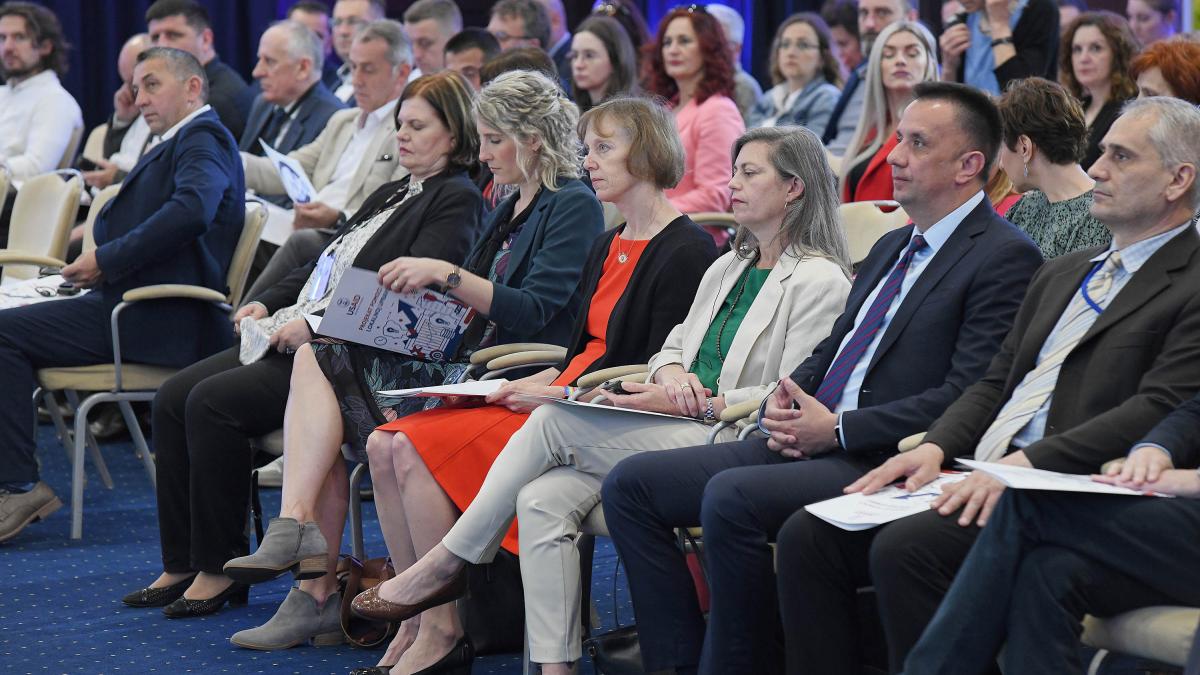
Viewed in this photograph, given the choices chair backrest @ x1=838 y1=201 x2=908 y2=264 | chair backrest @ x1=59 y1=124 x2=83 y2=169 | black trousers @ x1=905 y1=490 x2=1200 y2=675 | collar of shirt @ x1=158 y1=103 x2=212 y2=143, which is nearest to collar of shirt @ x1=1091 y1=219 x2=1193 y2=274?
black trousers @ x1=905 y1=490 x2=1200 y2=675

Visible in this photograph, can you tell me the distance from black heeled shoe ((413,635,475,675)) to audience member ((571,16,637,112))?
106 inches

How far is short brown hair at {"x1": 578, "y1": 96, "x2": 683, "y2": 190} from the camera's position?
348 cm

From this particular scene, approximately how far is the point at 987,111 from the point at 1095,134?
170 centimetres

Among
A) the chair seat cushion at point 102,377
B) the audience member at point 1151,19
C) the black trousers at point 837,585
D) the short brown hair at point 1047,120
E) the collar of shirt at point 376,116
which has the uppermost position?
the audience member at point 1151,19

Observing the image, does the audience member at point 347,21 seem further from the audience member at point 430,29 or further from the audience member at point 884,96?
→ the audience member at point 884,96

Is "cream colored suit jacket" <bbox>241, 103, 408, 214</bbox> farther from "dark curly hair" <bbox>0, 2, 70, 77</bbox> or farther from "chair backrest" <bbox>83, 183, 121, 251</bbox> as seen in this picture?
"dark curly hair" <bbox>0, 2, 70, 77</bbox>

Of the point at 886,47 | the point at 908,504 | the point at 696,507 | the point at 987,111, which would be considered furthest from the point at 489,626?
the point at 886,47

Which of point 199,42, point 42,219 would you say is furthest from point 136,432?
point 199,42

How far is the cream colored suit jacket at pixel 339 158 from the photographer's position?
5.40 meters

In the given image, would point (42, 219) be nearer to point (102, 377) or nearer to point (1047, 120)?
point (102, 377)

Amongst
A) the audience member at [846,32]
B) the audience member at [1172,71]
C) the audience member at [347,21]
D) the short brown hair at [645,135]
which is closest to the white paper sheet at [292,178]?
the short brown hair at [645,135]

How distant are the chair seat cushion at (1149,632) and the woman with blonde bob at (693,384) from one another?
3.09 ft

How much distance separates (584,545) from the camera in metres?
3.07

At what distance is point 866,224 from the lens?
378 cm
